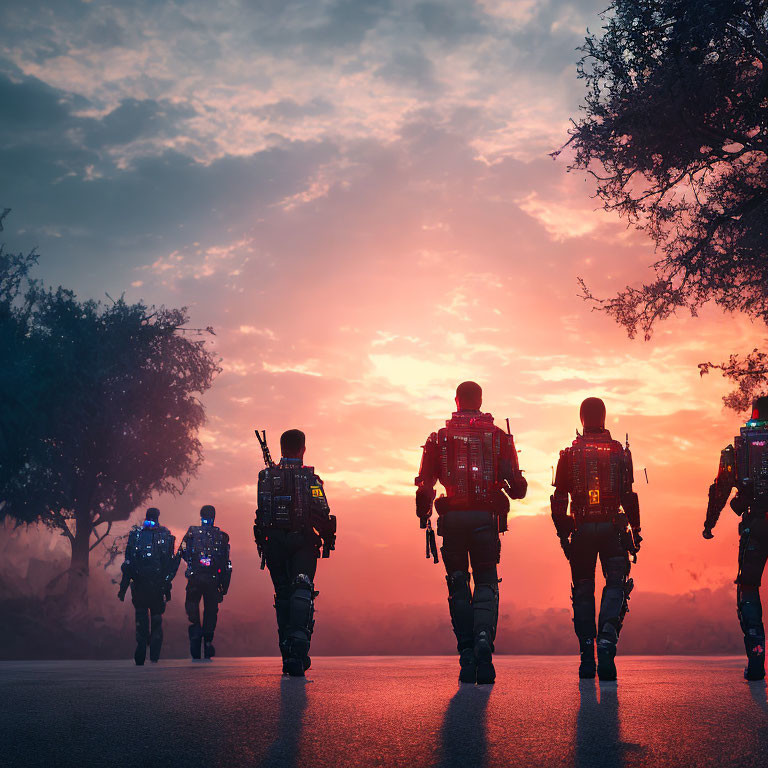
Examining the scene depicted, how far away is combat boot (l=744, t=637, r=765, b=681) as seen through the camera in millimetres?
8492

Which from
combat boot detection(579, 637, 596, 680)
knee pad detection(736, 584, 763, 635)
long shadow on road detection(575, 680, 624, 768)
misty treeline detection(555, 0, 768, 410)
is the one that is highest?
misty treeline detection(555, 0, 768, 410)

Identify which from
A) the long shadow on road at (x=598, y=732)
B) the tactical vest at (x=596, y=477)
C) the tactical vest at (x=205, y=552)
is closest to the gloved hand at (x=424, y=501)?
the tactical vest at (x=596, y=477)

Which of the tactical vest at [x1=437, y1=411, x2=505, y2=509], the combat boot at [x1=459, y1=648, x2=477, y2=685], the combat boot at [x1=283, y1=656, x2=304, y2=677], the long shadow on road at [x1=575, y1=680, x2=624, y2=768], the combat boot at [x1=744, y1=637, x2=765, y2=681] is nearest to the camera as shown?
the long shadow on road at [x1=575, y1=680, x2=624, y2=768]

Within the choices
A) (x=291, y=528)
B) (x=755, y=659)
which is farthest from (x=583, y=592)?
(x=291, y=528)

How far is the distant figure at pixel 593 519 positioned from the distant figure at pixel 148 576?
8.65 meters

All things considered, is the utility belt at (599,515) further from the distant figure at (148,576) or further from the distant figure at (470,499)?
the distant figure at (148,576)

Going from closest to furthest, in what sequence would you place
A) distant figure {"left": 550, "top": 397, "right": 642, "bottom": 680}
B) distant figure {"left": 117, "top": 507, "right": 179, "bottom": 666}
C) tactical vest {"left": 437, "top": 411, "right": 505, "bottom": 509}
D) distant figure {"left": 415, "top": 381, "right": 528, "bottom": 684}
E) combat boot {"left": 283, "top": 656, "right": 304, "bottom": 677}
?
1. distant figure {"left": 415, "top": 381, "right": 528, "bottom": 684}
2. tactical vest {"left": 437, "top": 411, "right": 505, "bottom": 509}
3. distant figure {"left": 550, "top": 397, "right": 642, "bottom": 680}
4. combat boot {"left": 283, "top": 656, "right": 304, "bottom": 677}
5. distant figure {"left": 117, "top": 507, "right": 179, "bottom": 666}

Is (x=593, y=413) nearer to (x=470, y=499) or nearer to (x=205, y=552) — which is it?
(x=470, y=499)

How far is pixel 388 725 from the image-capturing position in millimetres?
5504

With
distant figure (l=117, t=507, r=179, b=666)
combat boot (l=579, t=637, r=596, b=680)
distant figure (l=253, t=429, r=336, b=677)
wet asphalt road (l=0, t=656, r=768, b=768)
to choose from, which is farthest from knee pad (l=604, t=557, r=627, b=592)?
distant figure (l=117, t=507, r=179, b=666)

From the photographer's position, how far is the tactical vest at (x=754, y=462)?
933 cm

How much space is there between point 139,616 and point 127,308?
1940cm

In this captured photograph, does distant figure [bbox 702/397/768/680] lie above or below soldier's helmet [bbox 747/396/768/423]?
below

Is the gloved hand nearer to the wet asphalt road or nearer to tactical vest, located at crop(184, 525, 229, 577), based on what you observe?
the wet asphalt road
